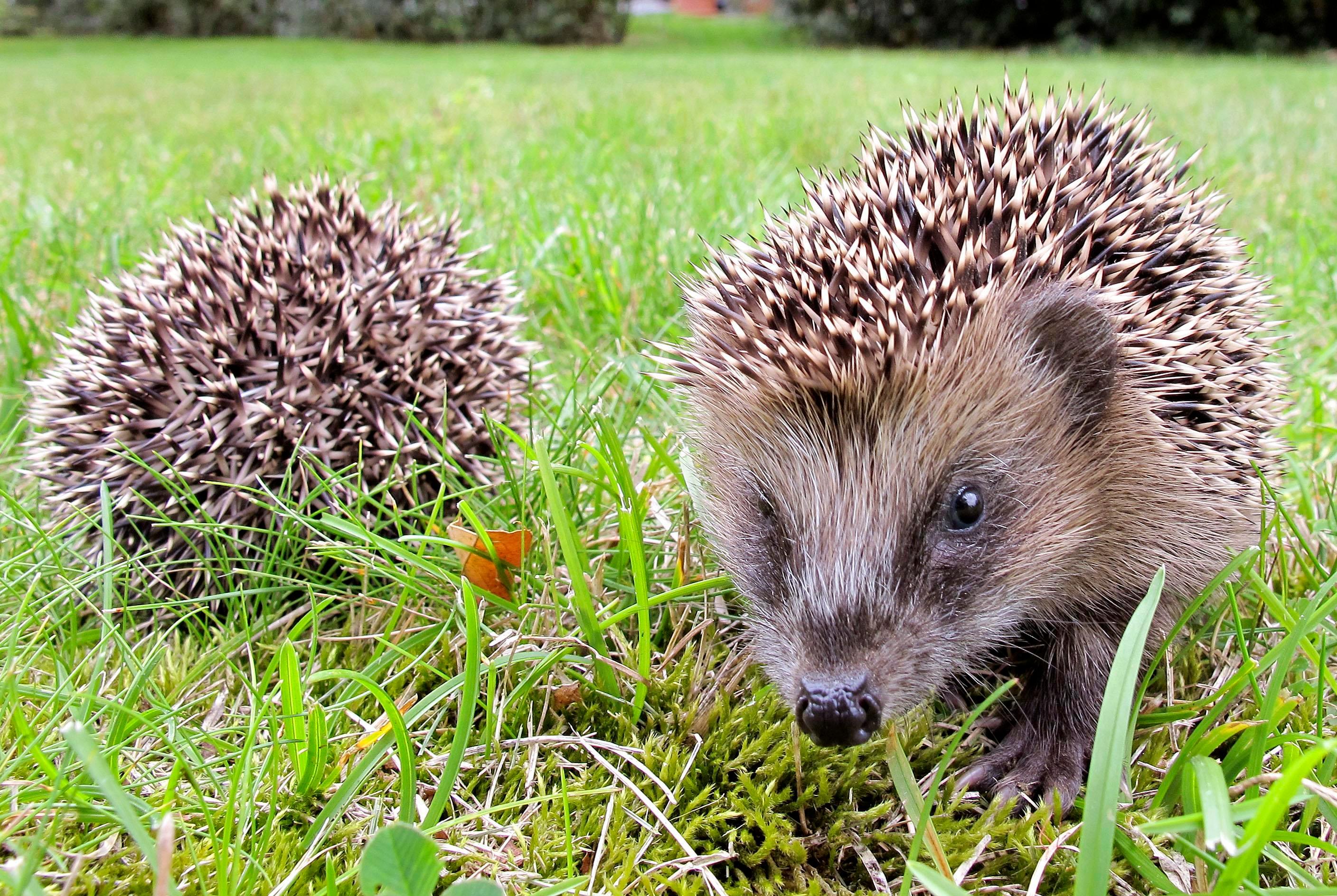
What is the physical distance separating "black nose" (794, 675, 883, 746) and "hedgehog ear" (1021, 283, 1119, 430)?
1.07 meters

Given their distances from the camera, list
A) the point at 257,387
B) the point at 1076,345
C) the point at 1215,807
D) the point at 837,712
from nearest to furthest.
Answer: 1. the point at 1215,807
2. the point at 837,712
3. the point at 1076,345
4. the point at 257,387

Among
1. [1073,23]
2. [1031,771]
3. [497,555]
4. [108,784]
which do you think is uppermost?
[1073,23]

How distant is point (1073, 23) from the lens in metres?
28.6

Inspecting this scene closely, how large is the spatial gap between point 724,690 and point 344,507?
1263 millimetres

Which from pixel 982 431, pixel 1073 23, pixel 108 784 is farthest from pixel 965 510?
pixel 1073 23

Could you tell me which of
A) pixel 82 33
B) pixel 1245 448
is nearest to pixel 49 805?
pixel 1245 448

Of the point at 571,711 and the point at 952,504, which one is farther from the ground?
the point at 952,504

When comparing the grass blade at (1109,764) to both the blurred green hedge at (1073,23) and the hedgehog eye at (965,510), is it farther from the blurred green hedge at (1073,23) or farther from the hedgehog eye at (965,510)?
the blurred green hedge at (1073,23)

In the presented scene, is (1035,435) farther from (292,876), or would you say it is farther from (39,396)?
(39,396)

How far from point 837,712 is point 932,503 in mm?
648

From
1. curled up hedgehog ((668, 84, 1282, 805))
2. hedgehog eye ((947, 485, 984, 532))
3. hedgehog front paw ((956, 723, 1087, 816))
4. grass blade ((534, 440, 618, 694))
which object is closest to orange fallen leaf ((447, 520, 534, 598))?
grass blade ((534, 440, 618, 694))

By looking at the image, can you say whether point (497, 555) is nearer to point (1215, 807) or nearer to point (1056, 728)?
point (1056, 728)

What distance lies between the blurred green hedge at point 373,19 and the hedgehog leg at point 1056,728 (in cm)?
3246

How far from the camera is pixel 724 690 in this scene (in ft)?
8.98
